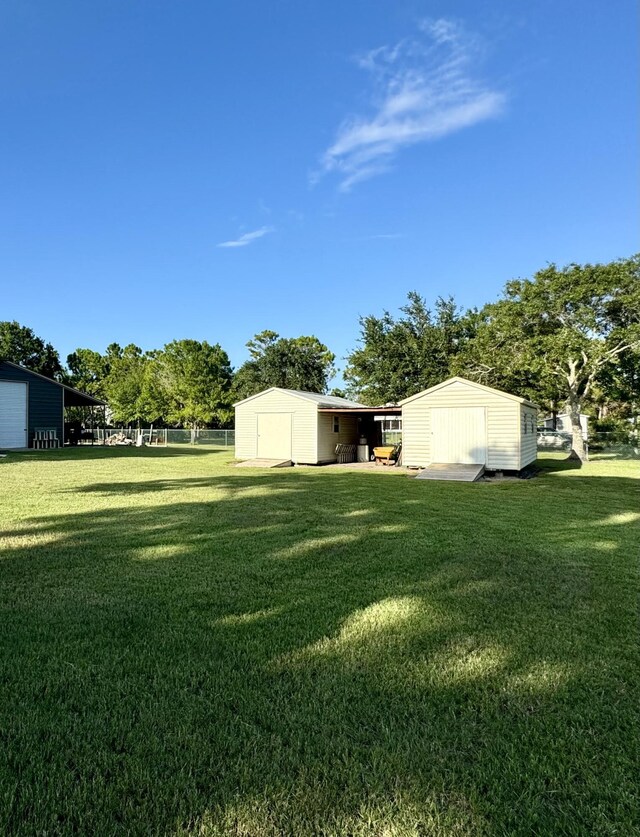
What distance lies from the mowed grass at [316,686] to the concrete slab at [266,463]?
11573 mm

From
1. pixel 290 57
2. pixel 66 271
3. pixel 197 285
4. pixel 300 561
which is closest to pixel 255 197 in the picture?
pixel 290 57

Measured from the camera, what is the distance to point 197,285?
29656mm

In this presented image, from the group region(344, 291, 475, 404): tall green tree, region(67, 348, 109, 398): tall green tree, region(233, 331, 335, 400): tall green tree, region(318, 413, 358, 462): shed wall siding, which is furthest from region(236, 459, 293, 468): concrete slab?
region(67, 348, 109, 398): tall green tree

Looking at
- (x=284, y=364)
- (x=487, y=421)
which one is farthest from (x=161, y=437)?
(x=487, y=421)

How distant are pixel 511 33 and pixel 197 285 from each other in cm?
2282

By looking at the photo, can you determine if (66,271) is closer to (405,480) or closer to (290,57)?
(290,57)

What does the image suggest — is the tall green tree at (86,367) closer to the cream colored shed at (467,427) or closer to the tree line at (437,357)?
the tree line at (437,357)

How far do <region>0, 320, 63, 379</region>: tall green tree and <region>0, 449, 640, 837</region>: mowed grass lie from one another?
4577 cm

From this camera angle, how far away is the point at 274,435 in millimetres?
18859

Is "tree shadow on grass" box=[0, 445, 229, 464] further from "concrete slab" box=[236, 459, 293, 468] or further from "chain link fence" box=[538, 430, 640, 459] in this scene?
"chain link fence" box=[538, 430, 640, 459]

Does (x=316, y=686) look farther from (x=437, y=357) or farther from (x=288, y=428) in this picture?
(x=437, y=357)

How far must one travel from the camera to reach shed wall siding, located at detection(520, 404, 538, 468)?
13945 millimetres

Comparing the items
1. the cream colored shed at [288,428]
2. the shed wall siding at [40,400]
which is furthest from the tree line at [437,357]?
the cream colored shed at [288,428]

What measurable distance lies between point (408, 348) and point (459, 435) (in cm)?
1559
